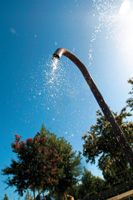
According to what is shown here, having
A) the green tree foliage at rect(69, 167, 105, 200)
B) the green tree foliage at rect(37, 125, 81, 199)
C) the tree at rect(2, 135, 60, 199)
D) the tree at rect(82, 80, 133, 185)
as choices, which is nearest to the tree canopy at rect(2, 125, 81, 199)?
the tree at rect(2, 135, 60, 199)

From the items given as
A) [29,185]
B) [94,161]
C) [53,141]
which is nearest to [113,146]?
[94,161]

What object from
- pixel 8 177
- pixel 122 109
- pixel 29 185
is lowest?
pixel 29 185

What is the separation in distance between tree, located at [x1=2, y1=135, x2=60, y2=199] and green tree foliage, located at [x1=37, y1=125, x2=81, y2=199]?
17.5 feet

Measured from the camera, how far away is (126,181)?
23828 mm

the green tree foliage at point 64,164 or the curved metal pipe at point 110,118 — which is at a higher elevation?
the green tree foliage at point 64,164

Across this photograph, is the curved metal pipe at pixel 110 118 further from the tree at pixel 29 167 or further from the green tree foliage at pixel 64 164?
the green tree foliage at pixel 64 164

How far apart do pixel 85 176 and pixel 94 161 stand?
28.6 m

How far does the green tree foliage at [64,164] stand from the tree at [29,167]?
5323mm

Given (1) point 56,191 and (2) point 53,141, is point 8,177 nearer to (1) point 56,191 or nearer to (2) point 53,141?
(2) point 53,141

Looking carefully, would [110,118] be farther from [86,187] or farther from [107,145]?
[86,187]

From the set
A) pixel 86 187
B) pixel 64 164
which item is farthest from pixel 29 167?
pixel 86 187

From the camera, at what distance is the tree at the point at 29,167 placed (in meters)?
13.1

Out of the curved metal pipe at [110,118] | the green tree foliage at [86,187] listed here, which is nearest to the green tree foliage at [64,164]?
the curved metal pipe at [110,118]

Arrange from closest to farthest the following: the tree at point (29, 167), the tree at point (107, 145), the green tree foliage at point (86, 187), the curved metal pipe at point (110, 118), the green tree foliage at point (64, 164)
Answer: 1. the curved metal pipe at point (110, 118)
2. the tree at point (29, 167)
3. the green tree foliage at point (64, 164)
4. the tree at point (107, 145)
5. the green tree foliage at point (86, 187)
